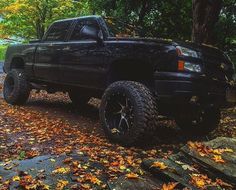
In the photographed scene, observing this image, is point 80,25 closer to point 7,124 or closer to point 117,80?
point 117,80

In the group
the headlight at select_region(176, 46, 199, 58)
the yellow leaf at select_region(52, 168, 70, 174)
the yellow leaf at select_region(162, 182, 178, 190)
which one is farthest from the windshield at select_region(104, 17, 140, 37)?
the yellow leaf at select_region(162, 182, 178, 190)

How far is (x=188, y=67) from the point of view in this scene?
19.1 feet

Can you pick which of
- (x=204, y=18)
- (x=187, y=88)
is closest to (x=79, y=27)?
(x=187, y=88)

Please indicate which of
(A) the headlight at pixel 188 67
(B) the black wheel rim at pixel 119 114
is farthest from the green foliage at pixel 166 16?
(A) the headlight at pixel 188 67

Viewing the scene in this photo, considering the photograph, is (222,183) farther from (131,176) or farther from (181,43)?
(181,43)

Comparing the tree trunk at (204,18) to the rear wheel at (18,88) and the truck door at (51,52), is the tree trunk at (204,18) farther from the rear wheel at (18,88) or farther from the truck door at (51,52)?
the rear wheel at (18,88)

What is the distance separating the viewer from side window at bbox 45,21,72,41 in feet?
28.2

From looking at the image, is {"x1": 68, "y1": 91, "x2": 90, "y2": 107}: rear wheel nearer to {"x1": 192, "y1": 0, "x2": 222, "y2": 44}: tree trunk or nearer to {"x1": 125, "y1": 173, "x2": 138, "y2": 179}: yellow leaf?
{"x1": 192, "y1": 0, "x2": 222, "y2": 44}: tree trunk

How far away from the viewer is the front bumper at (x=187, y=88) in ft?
18.8

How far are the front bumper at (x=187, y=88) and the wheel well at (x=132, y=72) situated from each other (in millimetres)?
438

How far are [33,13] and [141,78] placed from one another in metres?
17.4

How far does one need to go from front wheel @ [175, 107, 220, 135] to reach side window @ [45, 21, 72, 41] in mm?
3207

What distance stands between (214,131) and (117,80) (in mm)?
2530

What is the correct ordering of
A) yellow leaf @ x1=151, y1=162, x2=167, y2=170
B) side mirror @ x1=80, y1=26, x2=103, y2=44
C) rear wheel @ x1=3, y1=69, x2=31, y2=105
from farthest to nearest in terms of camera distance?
rear wheel @ x1=3, y1=69, x2=31, y2=105 → side mirror @ x1=80, y1=26, x2=103, y2=44 → yellow leaf @ x1=151, y1=162, x2=167, y2=170
